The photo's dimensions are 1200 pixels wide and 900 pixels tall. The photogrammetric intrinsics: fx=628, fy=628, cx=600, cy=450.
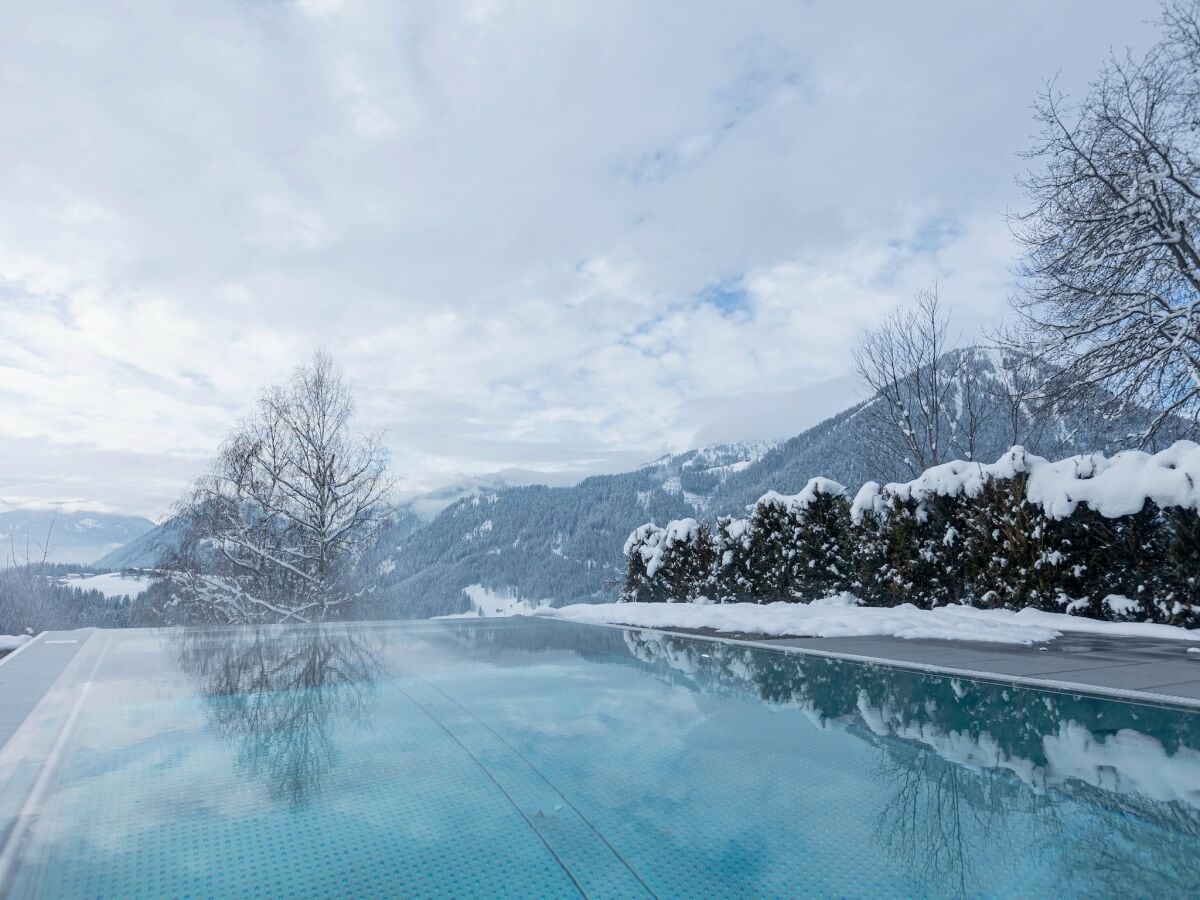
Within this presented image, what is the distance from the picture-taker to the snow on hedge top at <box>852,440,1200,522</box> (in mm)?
5410

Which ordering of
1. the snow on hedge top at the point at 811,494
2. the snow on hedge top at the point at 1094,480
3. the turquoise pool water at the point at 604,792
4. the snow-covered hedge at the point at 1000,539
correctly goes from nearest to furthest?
1. the turquoise pool water at the point at 604,792
2. the snow on hedge top at the point at 1094,480
3. the snow-covered hedge at the point at 1000,539
4. the snow on hedge top at the point at 811,494

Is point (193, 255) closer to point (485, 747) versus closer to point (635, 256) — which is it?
point (635, 256)

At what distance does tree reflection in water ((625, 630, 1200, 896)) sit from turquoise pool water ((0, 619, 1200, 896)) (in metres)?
0.01

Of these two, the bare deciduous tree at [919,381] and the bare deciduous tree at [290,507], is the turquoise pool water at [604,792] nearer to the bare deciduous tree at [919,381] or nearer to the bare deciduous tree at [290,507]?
the bare deciduous tree at [290,507]

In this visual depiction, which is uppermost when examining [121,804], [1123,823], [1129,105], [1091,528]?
[1129,105]

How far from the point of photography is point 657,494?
118 metres

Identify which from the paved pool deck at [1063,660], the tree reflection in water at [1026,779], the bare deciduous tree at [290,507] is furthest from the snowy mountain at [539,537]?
the tree reflection in water at [1026,779]

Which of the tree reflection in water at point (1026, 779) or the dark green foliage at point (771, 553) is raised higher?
the dark green foliage at point (771, 553)

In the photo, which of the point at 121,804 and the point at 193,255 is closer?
the point at 121,804

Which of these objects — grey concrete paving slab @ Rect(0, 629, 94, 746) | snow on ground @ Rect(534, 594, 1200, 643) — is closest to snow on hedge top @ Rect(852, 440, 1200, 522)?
snow on ground @ Rect(534, 594, 1200, 643)

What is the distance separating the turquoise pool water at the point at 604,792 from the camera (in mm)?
1700

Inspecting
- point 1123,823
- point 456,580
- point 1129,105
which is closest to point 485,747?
point 1123,823

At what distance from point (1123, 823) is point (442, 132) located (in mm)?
10868

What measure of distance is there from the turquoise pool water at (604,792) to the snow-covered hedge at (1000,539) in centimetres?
325
